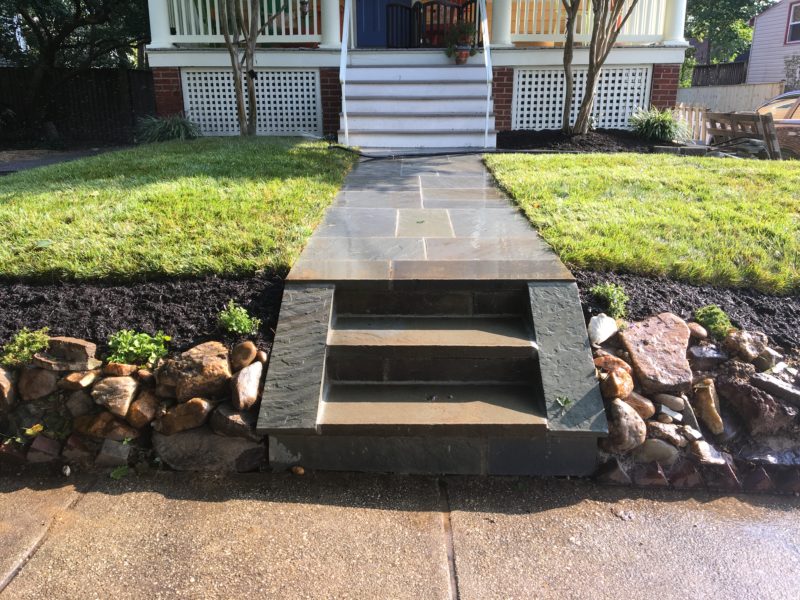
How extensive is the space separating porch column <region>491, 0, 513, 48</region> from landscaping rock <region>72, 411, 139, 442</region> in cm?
909

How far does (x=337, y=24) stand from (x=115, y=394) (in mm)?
8867

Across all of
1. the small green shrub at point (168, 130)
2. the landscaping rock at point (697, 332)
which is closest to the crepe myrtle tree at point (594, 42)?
the small green shrub at point (168, 130)

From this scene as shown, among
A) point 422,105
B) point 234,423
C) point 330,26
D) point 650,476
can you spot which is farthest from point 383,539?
point 330,26

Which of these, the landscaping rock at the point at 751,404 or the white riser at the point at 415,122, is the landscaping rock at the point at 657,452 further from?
the white riser at the point at 415,122

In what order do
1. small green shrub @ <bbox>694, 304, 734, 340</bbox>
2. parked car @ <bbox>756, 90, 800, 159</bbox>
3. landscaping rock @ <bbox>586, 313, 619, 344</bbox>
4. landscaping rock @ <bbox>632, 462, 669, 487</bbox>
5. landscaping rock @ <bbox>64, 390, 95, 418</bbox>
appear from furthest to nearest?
parked car @ <bbox>756, 90, 800, 159</bbox>, small green shrub @ <bbox>694, 304, 734, 340</bbox>, landscaping rock @ <bbox>586, 313, 619, 344</bbox>, landscaping rock @ <bbox>64, 390, 95, 418</bbox>, landscaping rock @ <bbox>632, 462, 669, 487</bbox>

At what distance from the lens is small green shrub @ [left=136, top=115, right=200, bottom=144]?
31.8 feet

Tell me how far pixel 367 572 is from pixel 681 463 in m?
1.55

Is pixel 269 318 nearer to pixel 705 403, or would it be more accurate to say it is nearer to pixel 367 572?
pixel 367 572

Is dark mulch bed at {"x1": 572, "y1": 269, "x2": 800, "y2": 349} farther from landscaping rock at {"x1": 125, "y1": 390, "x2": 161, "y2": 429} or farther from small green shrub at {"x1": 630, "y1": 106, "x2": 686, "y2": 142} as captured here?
small green shrub at {"x1": 630, "y1": 106, "x2": 686, "y2": 142}

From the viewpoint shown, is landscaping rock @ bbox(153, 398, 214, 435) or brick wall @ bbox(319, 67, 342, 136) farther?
brick wall @ bbox(319, 67, 342, 136)

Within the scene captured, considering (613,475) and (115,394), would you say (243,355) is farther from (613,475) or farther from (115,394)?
(613,475)

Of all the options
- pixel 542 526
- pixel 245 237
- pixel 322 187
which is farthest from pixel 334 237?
pixel 542 526

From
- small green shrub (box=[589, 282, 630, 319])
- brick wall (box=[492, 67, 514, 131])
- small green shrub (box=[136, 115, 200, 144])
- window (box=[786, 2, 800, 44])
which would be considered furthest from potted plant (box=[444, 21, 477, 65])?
window (box=[786, 2, 800, 44])

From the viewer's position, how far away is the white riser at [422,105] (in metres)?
9.31
